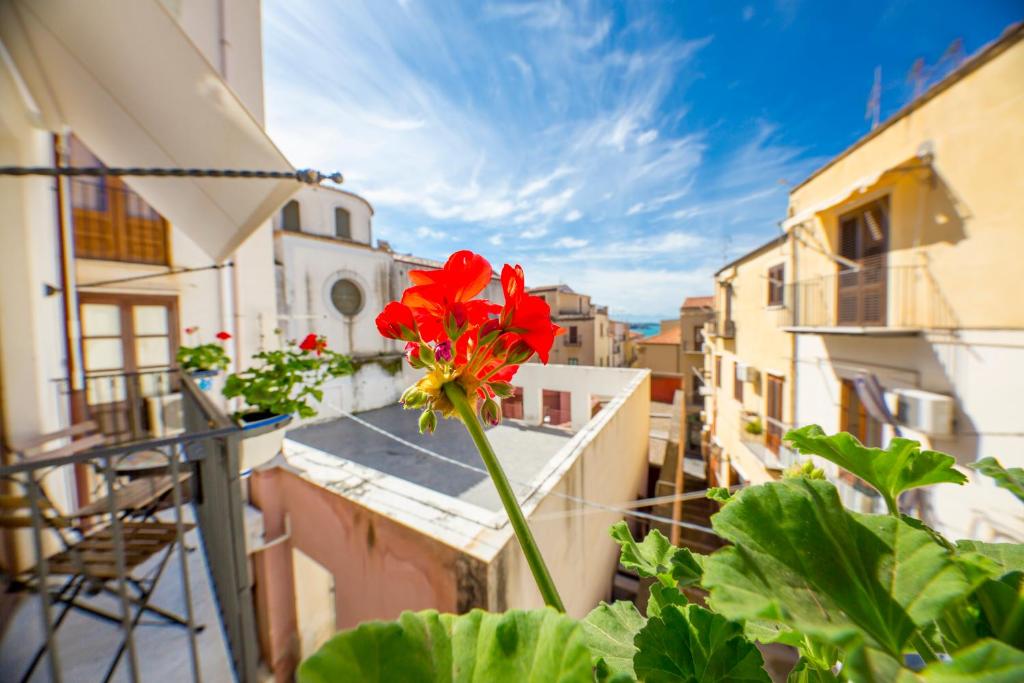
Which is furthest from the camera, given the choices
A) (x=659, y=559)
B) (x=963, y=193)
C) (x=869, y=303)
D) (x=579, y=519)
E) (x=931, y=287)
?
(x=869, y=303)

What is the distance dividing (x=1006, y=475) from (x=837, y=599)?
34 centimetres

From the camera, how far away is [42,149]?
11.2 feet

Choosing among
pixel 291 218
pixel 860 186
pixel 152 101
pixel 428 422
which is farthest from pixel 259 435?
pixel 291 218

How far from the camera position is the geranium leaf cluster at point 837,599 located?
24 centimetres

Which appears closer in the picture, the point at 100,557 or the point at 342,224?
the point at 100,557

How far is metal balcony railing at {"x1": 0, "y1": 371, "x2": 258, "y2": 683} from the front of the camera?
4.86ft

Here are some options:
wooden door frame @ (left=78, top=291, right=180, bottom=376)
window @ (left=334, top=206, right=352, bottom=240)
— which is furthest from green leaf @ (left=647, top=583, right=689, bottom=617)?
window @ (left=334, top=206, right=352, bottom=240)

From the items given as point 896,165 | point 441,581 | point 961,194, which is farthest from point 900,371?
point 441,581

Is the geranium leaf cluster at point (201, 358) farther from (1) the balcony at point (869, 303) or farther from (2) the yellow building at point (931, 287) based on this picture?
(1) the balcony at point (869, 303)

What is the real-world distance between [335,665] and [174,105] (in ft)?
9.64

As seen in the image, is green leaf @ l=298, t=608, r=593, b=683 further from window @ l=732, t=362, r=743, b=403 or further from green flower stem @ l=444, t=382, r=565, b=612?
window @ l=732, t=362, r=743, b=403

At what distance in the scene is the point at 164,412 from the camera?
448cm

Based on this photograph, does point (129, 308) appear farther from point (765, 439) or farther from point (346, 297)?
point (765, 439)

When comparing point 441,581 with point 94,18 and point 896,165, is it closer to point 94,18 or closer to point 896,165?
point 94,18
